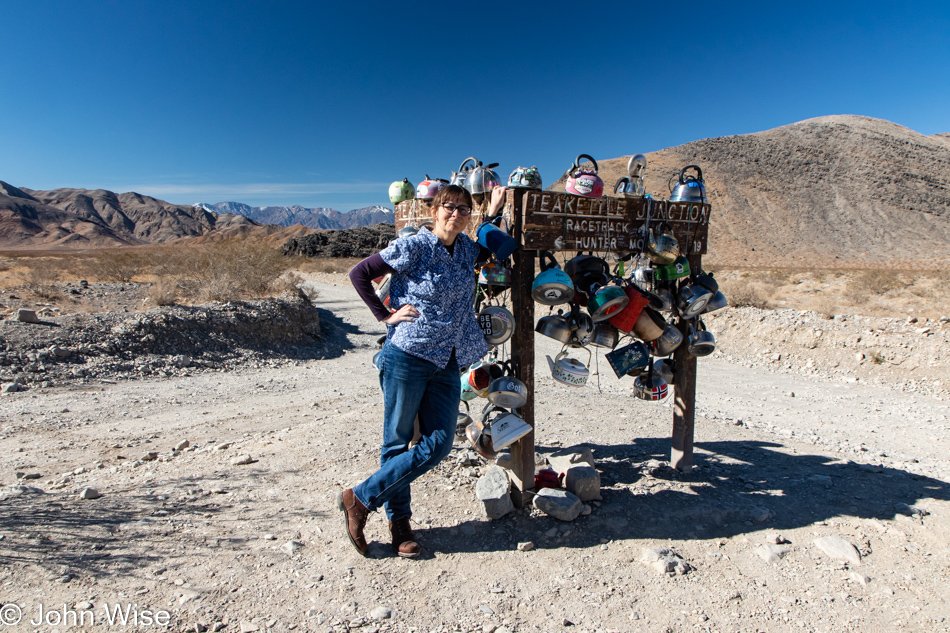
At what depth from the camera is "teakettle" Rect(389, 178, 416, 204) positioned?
11.7 feet

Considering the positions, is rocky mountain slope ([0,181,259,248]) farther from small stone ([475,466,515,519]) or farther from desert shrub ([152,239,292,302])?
small stone ([475,466,515,519])

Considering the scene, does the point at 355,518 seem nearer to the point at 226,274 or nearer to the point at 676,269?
the point at 676,269

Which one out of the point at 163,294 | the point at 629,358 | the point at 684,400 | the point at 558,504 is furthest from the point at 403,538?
the point at 163,294

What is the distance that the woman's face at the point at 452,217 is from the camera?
2240 millimetres

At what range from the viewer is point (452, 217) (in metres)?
2.24

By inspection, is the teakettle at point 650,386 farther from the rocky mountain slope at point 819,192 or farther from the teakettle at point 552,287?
the rocky mountain slope at point 819,192

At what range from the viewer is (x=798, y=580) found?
228cm

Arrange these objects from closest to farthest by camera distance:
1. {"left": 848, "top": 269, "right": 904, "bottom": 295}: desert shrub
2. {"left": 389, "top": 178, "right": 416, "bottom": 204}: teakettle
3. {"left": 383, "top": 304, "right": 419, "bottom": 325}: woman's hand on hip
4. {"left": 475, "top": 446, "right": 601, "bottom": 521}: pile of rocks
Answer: {"left": 383, "top": 304, "right": 419, "bottom": 325}: woman's hand on hip
{"left": 475, "top": 446, "right": 601, "bottom": 521}: pile of rocks
{"left": 389, "top": 178, "right": 416, "bottom": 204}: teakettle
{"left": 848, "top": 269, "right": 904, "bottom": 295}: desert shrub

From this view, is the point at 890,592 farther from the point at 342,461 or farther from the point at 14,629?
the point at 14,629

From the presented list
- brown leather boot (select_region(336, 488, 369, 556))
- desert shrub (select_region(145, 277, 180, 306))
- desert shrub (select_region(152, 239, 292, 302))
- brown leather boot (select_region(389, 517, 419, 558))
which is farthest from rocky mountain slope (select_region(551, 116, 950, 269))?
brown leather boot (select_region(336, 488, 369, 556))

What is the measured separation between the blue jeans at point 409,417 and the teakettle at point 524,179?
0.99m

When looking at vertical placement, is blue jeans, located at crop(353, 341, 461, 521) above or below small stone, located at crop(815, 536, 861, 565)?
above

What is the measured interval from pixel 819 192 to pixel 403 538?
6418 centimetres

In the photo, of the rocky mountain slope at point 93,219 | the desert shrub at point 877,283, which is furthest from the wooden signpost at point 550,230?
the rocky mountain slope at point 93,219
